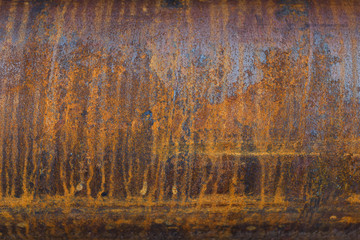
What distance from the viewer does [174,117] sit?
950 millimetres

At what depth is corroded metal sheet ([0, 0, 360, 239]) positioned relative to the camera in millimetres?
950

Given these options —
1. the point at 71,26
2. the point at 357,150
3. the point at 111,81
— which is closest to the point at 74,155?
the point at 111,81

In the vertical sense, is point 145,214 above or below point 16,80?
below

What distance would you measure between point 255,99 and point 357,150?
39 cm

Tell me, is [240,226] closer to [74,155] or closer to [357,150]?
[357,150]

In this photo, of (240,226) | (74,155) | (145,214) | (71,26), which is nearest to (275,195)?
(240,226)

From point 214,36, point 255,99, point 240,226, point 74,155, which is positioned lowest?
point 240,226

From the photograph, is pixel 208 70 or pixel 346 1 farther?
pixel 346 1

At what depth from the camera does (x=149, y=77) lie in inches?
37.7

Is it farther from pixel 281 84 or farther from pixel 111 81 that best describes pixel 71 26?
pixel 281 84

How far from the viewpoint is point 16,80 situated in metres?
0.96

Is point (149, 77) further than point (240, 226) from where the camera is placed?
No

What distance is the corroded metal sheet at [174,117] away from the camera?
95 centimetres

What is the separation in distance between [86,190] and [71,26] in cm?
58
